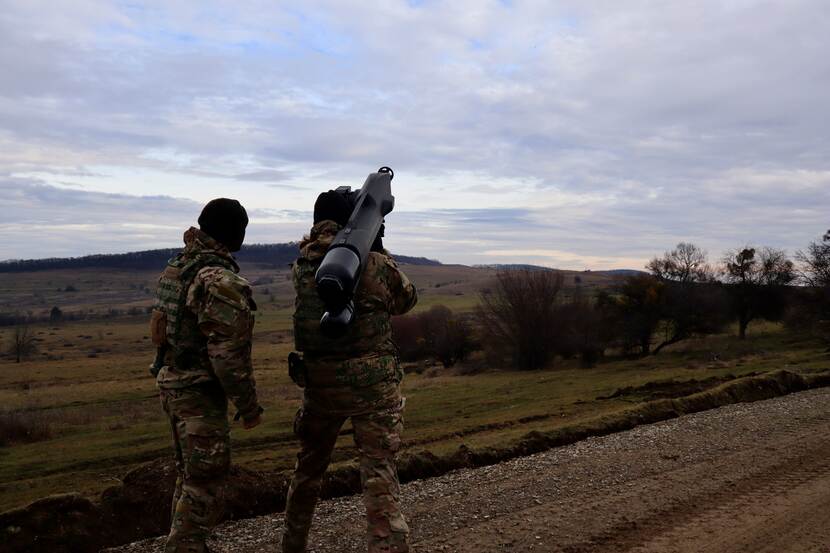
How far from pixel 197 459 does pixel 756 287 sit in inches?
1943

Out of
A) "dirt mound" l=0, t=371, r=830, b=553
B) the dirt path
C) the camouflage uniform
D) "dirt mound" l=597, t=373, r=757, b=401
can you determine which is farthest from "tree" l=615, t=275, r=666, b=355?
the camouflage uniform

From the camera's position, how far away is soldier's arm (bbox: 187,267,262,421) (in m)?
4.58

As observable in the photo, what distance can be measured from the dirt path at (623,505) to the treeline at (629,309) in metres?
36.8

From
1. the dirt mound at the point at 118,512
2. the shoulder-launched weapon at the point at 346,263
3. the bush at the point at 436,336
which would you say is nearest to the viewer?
the shoulder-launched weapon at the point at 346,263

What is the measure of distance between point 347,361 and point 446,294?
140 metres

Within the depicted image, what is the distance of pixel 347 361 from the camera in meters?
4.98

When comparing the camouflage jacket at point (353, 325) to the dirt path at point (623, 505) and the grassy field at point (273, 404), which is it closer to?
the dirt path at point (623, 505)

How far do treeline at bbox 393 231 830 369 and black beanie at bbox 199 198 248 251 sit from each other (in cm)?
4288

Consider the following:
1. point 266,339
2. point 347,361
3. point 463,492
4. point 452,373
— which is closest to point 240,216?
point 347,361

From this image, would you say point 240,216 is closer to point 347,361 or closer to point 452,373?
point 347,361

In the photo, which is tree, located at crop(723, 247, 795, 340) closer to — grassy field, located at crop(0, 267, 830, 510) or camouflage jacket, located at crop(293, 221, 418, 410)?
grassy field, located at crop(0, 267, 830, 510)

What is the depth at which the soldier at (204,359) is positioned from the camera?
4.59 metres

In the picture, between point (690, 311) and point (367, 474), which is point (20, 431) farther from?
point (690, 311)

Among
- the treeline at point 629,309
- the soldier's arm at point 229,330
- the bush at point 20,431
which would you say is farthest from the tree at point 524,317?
the soldier's arm at point 229,330
